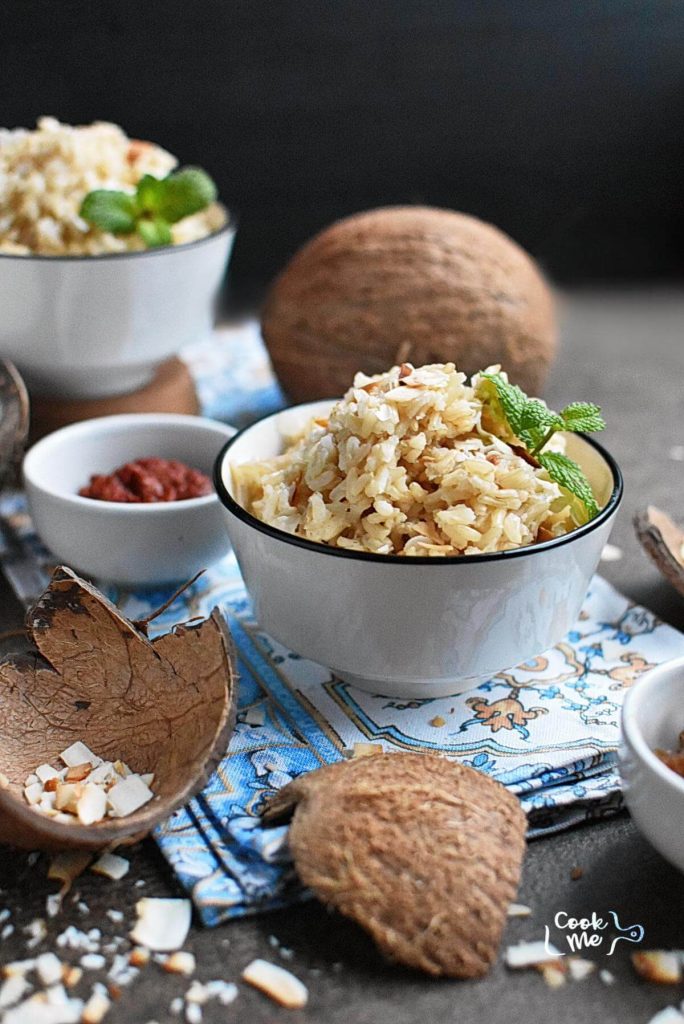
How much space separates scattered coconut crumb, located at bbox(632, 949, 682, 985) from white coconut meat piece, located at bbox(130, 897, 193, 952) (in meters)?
0.35

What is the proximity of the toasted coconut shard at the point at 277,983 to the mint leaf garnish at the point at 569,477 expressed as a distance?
0.51m

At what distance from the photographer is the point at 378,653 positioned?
1.12 metres

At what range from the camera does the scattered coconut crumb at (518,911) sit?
972 millimetres

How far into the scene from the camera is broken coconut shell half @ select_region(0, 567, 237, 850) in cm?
107

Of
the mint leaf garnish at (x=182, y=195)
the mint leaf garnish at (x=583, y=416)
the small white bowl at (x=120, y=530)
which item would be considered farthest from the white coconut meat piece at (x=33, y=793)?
the mint leaf garnish at (x=182, y=195)

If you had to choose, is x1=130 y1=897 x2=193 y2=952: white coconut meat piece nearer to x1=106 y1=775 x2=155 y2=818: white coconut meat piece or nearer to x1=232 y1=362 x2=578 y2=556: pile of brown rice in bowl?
x1=106 y1=775 x2=155 y2=818: white coconut meat piece

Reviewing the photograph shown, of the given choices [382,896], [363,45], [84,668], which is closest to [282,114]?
[363,45]

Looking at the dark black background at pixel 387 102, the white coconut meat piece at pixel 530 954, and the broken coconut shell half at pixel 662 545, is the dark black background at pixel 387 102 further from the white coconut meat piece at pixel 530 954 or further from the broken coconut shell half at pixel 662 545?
the white coconut meat piece at pixel 530 954

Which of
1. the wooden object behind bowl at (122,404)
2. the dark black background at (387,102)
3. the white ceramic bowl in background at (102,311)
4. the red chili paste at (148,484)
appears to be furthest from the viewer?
the dark black background at (387,102)

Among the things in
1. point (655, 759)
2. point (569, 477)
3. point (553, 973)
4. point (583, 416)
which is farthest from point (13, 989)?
point (583, 416)

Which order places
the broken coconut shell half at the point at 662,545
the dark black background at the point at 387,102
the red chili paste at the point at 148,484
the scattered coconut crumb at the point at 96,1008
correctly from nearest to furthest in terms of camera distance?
the scattered coconut crumb at the point at 96,1008 < the broken coconut shell half at the point at 662,545 < the red chili paste at the point at 148,484 < the dark black background at the point at 387,102

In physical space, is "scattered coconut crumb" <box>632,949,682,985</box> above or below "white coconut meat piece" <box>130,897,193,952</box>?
above

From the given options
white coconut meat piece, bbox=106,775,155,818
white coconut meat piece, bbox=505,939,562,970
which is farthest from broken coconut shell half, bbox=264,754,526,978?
white coconut meat piece, bbox=106,775,155,818

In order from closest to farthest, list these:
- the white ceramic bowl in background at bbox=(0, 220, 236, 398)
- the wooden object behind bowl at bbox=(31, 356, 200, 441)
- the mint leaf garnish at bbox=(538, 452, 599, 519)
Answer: the mint leaf garnish at bbox=(538, 452, 599, 519), the white ceramic bowl in background at bbox=(0, 220, 236, 398), the wooden object behind bowl at bbox=(31, 356, 200, 441)
